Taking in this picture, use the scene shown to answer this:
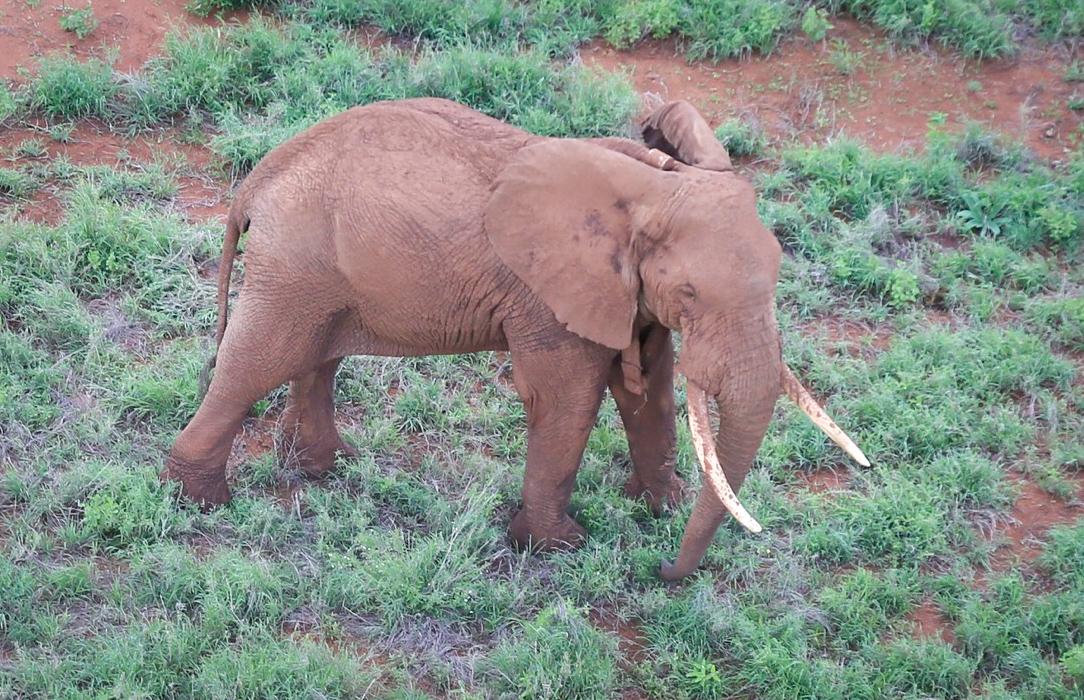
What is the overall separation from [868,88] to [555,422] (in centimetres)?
488

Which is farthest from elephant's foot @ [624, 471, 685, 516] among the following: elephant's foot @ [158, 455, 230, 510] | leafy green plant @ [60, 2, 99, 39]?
leafy green plant @ [60, 2, 99, 39]

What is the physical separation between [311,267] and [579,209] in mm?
1133

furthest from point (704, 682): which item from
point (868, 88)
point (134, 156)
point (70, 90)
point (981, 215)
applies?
point (70, 90)

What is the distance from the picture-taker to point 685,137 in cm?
501

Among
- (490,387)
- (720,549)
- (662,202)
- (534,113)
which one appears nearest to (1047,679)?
(720,549)

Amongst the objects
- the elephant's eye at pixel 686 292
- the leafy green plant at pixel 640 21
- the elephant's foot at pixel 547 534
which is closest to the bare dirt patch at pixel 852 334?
the elephant's foot at pixel 547 534

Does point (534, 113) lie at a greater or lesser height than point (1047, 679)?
greater

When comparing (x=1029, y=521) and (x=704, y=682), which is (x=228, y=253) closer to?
(x=704, y=682)

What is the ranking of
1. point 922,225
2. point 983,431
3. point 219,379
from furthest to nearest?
point 922,225 < point 983,431 < point 219,379

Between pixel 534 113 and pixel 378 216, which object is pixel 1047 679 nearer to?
pixel 378 216

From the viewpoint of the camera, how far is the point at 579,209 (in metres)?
4.74

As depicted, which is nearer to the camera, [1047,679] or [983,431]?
[1047,679]

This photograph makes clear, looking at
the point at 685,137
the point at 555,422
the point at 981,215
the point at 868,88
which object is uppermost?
the point at 685,137

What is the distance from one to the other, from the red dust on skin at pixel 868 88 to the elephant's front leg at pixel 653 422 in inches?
136
